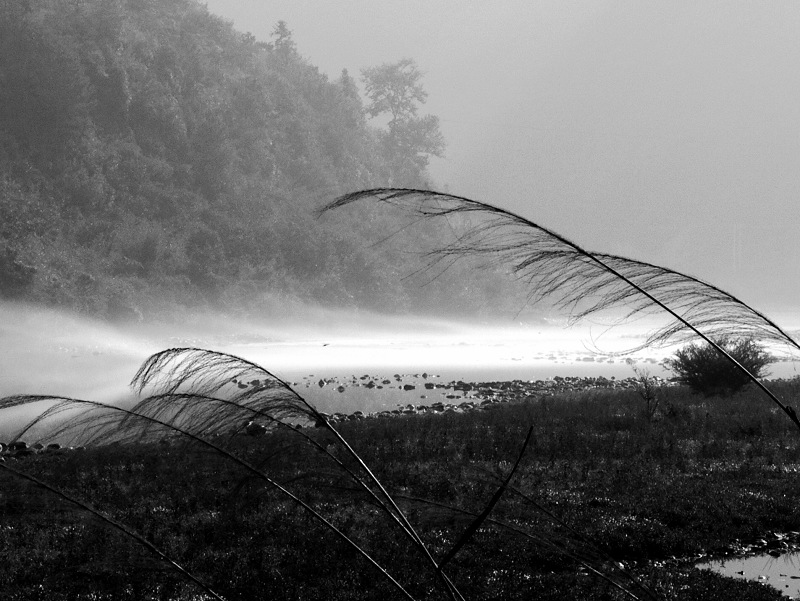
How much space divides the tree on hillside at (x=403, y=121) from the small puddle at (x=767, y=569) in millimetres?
83961

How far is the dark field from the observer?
7422 millimetres

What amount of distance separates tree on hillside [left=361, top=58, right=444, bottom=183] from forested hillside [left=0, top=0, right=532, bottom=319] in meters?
10.3

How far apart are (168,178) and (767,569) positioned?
200ft

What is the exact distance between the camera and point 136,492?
436 inches

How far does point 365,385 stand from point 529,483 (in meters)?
18.4

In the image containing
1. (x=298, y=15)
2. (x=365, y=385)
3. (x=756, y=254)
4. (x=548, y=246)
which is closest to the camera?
(x=548, y=246)

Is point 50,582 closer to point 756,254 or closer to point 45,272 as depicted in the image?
point 45,272

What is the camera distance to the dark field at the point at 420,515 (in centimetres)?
742

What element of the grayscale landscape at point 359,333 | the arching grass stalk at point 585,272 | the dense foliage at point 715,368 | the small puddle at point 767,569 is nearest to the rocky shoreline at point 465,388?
the grayscale landscape at point 359,333

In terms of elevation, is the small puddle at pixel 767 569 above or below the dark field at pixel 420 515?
below

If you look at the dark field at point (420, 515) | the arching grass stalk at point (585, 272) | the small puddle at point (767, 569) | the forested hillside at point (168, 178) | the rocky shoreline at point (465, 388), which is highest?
the forested hillside at point (168, 178)

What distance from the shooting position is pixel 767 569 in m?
8.56

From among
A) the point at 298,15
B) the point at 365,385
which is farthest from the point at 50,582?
the point at 298,15

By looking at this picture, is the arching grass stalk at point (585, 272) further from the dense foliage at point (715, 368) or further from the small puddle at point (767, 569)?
the dense foliage at point (715, 368)
